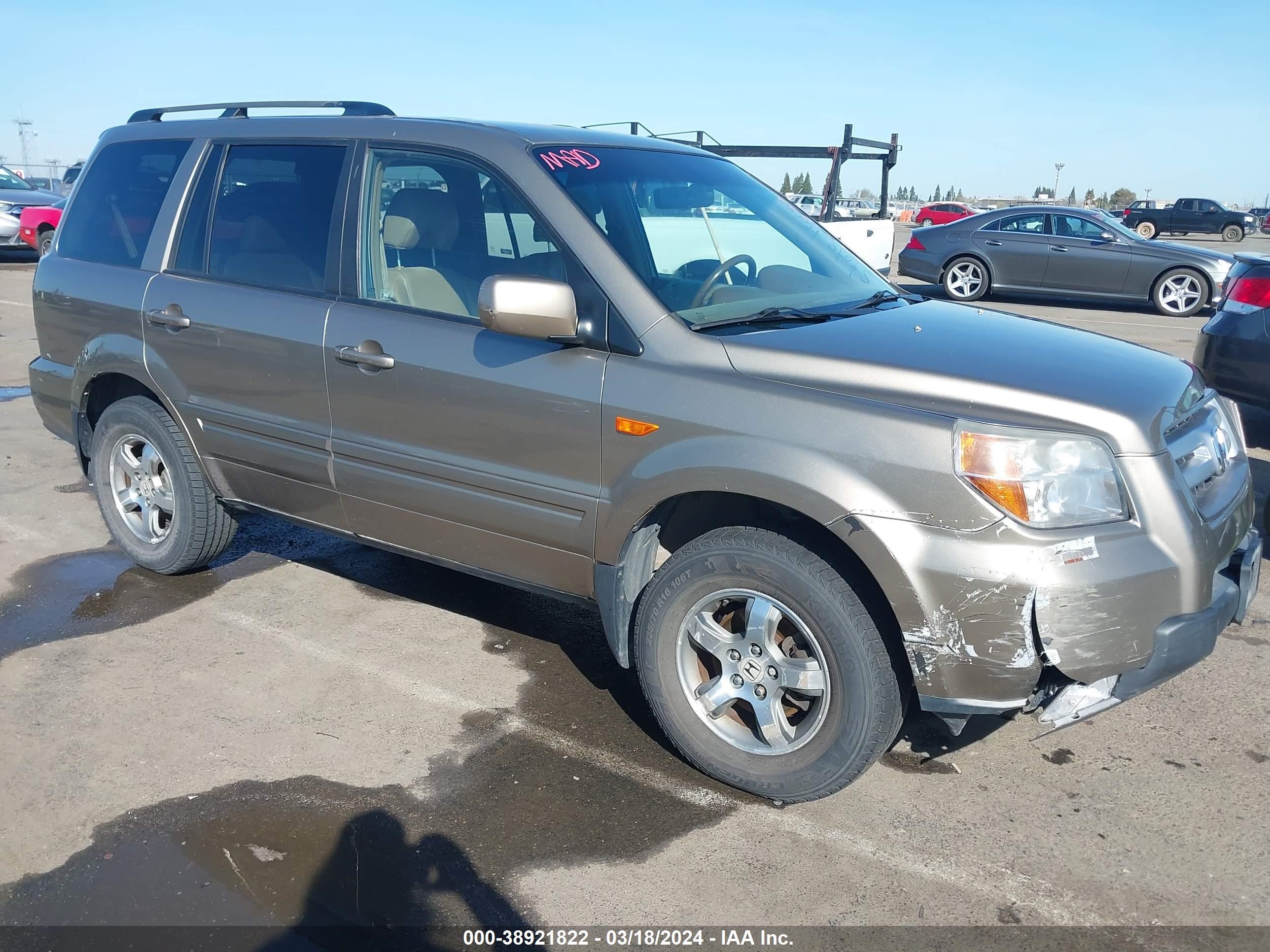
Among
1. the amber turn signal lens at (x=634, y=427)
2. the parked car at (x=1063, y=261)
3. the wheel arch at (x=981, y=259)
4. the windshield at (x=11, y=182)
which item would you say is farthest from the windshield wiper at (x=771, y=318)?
the windshield at (x=11, y=182)

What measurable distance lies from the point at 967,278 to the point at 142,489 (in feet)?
43.7

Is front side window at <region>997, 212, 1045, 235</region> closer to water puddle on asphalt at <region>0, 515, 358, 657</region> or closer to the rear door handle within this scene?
water puddle on asphalt at <region>0, 515, 358, 657</region>

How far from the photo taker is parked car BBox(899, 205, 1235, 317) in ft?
47.2

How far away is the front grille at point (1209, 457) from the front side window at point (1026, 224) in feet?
41.8

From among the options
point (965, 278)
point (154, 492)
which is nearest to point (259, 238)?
point (154, 492)

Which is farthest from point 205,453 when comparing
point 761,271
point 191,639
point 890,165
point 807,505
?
point 890,165

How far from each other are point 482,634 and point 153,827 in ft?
5.11

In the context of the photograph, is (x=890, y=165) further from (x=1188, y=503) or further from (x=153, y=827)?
(x=153, y=827)

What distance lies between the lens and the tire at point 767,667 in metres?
2.89

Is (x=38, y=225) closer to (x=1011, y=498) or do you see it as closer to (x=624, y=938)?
(x=624, y=938)

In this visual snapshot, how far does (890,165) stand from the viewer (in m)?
13.9

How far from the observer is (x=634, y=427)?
3121mm

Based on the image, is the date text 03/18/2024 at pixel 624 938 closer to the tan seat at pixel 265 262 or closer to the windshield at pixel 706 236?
the windshield at pixel 706 236

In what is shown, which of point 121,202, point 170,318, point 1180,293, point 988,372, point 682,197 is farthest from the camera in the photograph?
point 1180,293
